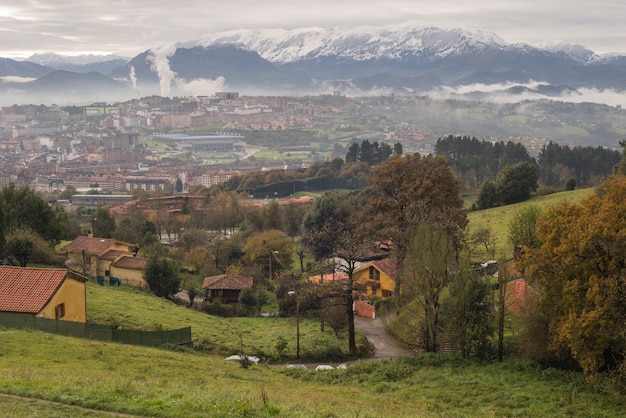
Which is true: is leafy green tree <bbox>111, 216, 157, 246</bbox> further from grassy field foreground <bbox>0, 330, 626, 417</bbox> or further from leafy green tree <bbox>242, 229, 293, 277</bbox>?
grassy field foreground <bbox>0, 330, 626, 417</bbox>

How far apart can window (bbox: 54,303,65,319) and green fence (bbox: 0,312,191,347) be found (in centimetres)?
93

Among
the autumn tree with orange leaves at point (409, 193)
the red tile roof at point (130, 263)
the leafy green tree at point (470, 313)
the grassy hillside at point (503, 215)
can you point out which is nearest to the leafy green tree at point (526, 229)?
the autumn tree with orange leaves at point (409, 193)

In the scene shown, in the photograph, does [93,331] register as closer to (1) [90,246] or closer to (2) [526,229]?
(2) [526,229]

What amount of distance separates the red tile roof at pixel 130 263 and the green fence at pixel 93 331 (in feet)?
36.2

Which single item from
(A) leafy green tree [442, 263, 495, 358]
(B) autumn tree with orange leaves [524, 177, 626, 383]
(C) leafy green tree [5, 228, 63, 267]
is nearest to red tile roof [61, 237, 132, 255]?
(C) leafy green tree [5, 228, 63, 267]

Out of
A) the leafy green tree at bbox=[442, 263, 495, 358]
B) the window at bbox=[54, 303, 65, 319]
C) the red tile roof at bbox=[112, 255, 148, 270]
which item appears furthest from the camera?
the red tile roof at bbox=[112, 255, 148, 270]

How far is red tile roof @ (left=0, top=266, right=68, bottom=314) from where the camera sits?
53.2 ft

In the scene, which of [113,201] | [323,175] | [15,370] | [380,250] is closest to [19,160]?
[113,201]

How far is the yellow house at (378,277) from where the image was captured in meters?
28.0

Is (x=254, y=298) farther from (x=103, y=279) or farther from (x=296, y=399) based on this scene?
(x=296, y=399)

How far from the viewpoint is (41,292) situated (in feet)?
54.5

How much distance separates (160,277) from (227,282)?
304 centimetres

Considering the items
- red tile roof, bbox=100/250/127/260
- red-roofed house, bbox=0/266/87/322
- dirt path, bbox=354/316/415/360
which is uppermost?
red-roofed house, bbox=0/266/87/322

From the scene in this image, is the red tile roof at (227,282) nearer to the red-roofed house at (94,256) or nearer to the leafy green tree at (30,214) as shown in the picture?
the red-roofed house at (94,256)
